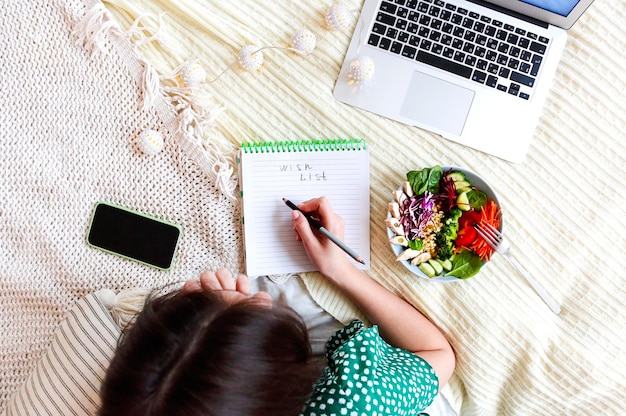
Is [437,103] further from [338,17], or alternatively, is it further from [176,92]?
[176,92]

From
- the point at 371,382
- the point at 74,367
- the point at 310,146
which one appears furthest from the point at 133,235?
the point at 371,382

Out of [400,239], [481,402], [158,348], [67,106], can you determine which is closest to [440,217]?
[400,239]

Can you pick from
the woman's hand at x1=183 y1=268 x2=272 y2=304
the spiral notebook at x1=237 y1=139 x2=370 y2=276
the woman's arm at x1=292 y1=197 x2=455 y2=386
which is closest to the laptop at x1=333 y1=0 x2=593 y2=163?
the spiral notebook at x1=237 y1=139 x2=370 y2=276

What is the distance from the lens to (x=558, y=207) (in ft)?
2.64

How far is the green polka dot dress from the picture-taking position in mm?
673

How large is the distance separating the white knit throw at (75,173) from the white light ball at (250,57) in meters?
0.10

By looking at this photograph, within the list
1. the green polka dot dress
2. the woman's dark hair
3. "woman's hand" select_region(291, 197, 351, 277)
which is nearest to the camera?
the woman's dark hair

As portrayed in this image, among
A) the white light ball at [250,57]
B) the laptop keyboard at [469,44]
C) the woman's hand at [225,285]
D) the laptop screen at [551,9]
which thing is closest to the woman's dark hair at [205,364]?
the woman's hand at [225,285]

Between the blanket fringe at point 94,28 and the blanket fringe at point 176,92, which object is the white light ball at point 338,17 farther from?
the blanket fringe at point 94,28

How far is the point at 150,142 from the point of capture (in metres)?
0.80

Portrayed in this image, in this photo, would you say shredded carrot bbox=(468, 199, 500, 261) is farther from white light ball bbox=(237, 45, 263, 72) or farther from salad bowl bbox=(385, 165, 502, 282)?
white light ball bbox=(237, 45, 263, 72)

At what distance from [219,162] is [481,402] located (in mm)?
569

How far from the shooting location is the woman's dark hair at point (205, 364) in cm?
54

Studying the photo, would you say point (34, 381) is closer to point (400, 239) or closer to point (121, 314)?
point (121, 314)
